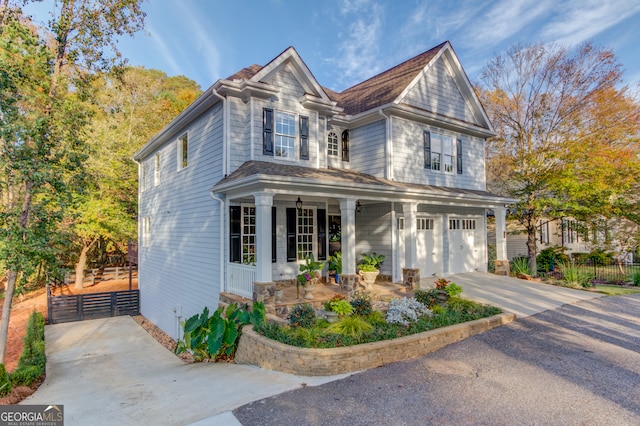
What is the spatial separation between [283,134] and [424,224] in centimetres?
637

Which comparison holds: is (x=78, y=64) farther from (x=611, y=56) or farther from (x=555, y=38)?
(x=611, y=56)

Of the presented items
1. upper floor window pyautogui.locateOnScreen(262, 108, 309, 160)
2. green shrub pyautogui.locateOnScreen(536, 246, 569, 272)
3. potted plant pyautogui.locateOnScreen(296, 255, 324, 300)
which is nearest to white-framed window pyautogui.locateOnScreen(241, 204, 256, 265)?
potted plant pyautogui.locateOnScreen(296, 255, 324, 300)

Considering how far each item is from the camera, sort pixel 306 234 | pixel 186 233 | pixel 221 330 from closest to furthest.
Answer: pixel 221 330, pixel 306 234, pixel 186 233

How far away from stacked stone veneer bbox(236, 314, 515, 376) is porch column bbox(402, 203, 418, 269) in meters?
3.80

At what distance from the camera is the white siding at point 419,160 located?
38.5 ft

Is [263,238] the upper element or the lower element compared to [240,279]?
upper

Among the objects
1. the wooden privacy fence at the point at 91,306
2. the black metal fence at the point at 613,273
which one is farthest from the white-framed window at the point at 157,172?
the black metal fence at the point at 613,273

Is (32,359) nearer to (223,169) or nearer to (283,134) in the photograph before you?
(223,169)

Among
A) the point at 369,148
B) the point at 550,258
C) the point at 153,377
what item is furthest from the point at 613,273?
the point at 153,377

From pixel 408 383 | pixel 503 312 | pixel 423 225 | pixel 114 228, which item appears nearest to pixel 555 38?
pixel 423 225

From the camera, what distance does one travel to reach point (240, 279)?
27.9 ft

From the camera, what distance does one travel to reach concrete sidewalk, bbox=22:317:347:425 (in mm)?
4732

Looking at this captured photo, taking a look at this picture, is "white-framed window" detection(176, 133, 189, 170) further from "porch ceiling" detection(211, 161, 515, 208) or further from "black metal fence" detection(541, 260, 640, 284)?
"black metal fence" detection(541, 260, 640, 284)

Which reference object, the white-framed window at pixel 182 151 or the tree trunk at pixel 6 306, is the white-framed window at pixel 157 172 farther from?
the tree trunk at pixel 6 306
